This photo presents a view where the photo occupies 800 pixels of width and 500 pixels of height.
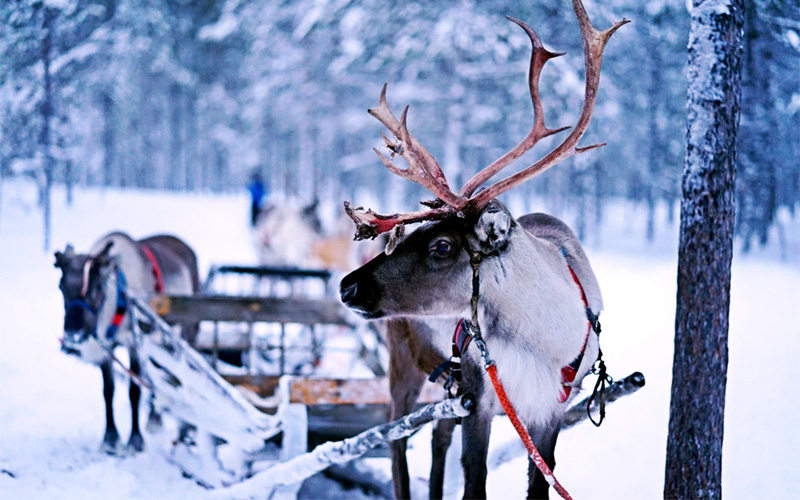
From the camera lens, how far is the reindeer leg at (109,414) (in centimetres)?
459

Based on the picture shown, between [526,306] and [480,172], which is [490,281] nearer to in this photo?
[526,306]

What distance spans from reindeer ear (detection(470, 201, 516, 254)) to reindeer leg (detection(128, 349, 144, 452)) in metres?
3.34

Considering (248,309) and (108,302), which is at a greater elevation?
(108,302)

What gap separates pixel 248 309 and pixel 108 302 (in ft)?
3.49

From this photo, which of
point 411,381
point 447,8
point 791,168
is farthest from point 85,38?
point 447,8

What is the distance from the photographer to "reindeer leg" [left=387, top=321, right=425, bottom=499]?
371 centimetres

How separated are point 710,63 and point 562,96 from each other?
1032 cm

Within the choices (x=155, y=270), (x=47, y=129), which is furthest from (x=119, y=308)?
(x=47, y=129)

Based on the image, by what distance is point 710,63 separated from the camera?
8.87 feet

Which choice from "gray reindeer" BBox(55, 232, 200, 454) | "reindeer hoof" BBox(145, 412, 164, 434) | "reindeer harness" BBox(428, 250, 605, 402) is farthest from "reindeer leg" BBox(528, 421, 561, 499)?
"reindeer hoof" BBox(145, 412, 164, 434)

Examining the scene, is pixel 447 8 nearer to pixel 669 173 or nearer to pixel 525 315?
pixel 669 173

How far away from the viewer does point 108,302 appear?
15.5 feet

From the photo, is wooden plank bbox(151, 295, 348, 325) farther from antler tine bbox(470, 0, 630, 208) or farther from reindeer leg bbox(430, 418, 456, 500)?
antler tine bbox(470, 0, 630, 208)

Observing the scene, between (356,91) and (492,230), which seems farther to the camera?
(356,91)
